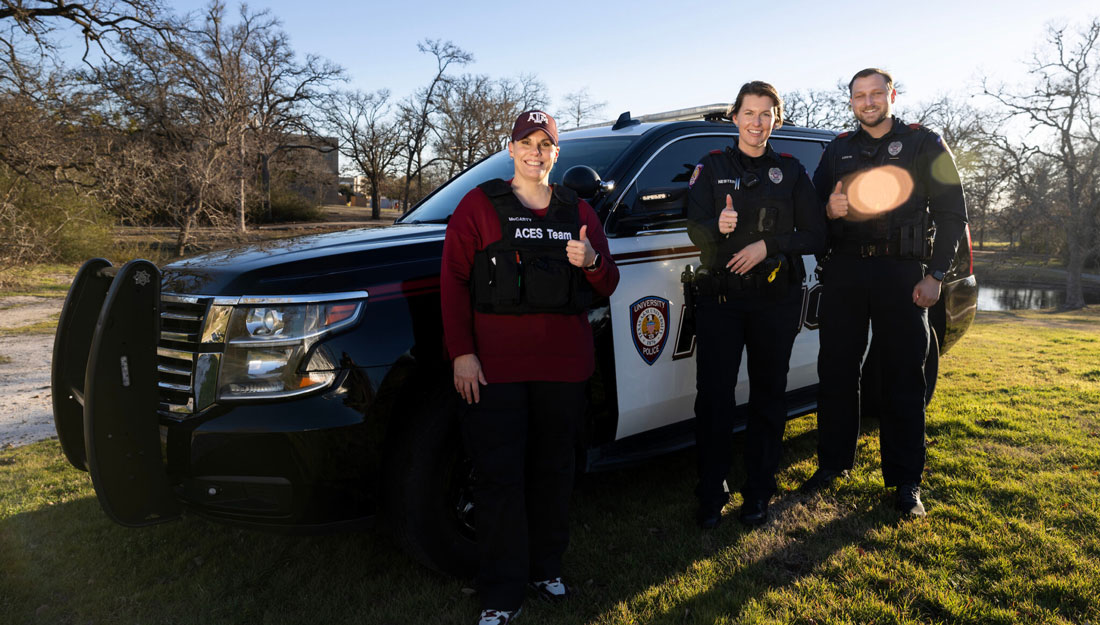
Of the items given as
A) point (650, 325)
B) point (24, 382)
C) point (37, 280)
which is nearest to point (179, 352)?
point (650, 325)

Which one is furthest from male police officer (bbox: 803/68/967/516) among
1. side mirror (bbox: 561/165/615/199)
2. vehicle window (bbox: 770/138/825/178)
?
side mirror (bbox: 561/165/615/199)

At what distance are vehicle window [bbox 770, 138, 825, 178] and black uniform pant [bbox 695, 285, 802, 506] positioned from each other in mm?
1303

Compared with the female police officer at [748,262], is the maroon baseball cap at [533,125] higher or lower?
higher

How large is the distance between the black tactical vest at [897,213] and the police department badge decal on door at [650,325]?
1.02 metres

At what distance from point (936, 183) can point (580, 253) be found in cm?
201

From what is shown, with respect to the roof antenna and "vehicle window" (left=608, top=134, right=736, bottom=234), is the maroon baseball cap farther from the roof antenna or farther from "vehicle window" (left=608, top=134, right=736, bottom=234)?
the roof antenna

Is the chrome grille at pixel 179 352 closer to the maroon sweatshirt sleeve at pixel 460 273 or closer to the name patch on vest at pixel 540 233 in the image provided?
the maroon sweatshirt sleeve at pixel 460 273

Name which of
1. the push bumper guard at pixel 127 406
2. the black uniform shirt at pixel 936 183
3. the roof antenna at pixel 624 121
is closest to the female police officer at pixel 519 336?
the push bumper guard at pixel 127 406

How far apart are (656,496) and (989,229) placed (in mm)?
39288

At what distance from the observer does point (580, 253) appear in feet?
7.85

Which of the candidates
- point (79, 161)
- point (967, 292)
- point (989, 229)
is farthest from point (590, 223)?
point (989, 229)

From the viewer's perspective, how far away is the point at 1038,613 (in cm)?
257

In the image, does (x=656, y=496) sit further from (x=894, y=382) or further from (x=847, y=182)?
(x=847, y=182)

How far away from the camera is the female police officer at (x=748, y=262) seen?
10.2 feet
